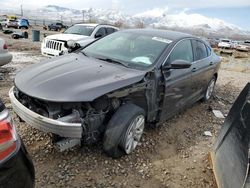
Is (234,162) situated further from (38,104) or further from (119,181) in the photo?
(38,104)

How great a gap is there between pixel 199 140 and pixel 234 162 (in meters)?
1.68

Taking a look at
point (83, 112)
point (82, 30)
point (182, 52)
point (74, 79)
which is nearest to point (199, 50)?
point (182, 52)

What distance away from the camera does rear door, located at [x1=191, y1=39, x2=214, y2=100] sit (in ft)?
16.2

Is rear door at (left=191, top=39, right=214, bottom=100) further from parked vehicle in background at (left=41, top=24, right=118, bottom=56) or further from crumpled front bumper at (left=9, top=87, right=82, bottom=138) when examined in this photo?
parked vehicle in background at (left=41, top=24, right=118, bottom=56)

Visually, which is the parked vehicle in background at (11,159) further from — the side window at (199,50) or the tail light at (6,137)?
the side window at (199,50)

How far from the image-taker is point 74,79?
316 centimetres

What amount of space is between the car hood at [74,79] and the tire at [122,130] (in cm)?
35

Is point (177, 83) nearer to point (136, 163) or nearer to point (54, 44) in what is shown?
point (136, 163)

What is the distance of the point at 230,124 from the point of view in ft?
10.1

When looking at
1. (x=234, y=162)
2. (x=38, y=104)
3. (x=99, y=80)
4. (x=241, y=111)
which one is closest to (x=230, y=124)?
(x=241, y=111)

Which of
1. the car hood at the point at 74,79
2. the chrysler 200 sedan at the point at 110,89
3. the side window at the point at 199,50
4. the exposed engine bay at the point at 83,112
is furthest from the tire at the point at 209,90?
the exposed engine bay at the point at 83,112

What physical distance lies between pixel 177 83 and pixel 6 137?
10.1ft

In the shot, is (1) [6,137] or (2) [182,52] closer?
(1) [6,137]

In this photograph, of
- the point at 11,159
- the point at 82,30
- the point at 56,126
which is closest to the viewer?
the point at 11,159
